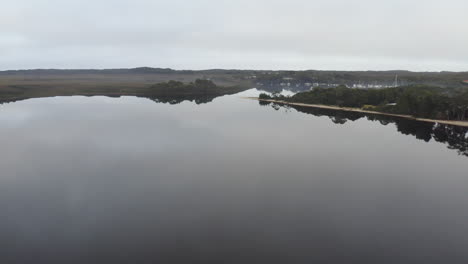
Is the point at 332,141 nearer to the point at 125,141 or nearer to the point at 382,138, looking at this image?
the point at 382,138

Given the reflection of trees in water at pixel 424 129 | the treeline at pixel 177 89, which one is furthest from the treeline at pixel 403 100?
the treeline at pixel 177 89

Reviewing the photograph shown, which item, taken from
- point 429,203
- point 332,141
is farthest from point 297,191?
point 332,141

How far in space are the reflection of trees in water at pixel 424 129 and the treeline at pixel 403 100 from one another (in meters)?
4.24

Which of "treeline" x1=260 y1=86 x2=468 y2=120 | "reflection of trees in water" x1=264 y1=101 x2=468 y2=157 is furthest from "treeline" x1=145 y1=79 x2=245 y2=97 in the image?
"reflection of trees in water" x1=264 y1=101 x2=468 y2=157

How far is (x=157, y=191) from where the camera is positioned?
1110 inches

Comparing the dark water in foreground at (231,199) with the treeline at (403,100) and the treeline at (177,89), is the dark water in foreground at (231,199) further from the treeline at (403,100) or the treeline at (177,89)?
the treeline at (177,89)

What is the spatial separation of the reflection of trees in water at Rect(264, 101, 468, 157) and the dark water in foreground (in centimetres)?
79

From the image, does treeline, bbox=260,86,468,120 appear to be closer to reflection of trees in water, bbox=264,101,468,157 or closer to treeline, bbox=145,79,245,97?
reflection of trees in water, bbox=264,101,468,157

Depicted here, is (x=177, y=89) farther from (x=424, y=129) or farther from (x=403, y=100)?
(x=424, y=129)

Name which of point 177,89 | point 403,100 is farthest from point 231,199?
point 177,89

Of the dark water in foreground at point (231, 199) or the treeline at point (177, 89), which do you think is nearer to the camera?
the dark water in foreground at point (231, 199)

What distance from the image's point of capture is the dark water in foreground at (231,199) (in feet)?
62.9

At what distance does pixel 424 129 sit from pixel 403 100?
17.4 m

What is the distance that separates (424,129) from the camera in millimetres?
59531
